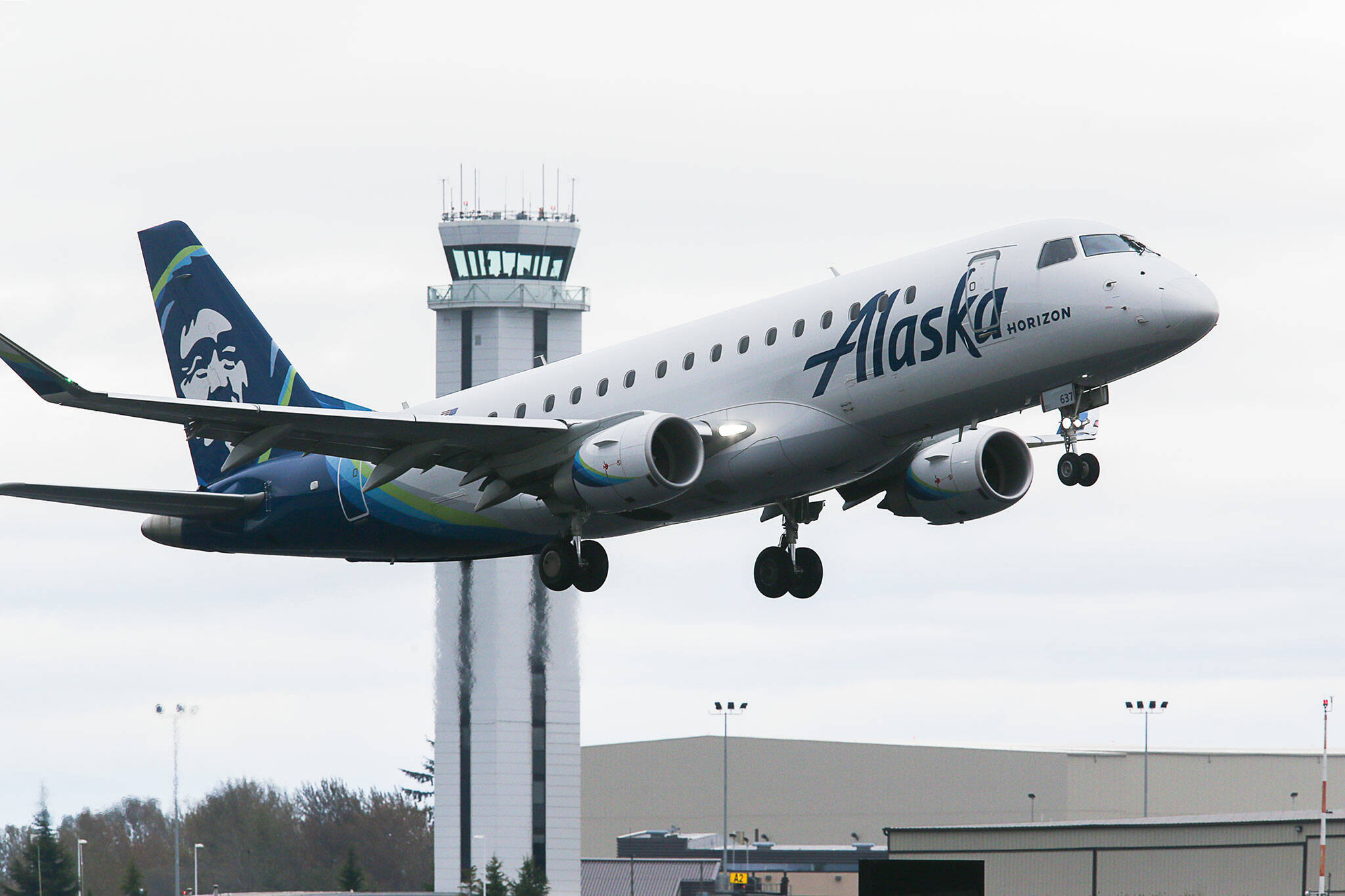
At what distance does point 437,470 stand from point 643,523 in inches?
174

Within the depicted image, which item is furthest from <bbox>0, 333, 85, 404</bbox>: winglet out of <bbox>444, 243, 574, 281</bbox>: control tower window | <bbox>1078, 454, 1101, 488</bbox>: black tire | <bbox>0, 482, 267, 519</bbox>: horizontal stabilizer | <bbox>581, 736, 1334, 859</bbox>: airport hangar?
<bbox>444, 243, 574, 281</bbox>: control tower window

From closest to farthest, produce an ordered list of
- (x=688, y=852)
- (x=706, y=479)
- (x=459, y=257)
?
(x=706, y=479) → (x=688, y=852) → (x=459, y=257)

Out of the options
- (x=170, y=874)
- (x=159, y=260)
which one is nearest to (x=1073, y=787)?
(x=170, y=874)

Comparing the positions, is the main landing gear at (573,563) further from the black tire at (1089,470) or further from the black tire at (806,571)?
the black tire at (1089,470)

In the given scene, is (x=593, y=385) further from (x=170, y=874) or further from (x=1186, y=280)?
(x=170, y=874)

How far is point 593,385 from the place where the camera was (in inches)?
1549

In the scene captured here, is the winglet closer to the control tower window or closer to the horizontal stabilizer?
the horizontal stabilizer

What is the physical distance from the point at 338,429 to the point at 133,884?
6370 cm

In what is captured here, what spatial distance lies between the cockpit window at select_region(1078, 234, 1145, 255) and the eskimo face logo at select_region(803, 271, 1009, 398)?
145cm

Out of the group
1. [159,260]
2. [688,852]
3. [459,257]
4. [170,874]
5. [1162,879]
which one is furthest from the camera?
[459,257]

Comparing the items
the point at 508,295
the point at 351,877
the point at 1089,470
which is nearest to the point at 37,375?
the point at 1089,470

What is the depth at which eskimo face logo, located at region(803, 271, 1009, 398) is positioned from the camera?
3412cm

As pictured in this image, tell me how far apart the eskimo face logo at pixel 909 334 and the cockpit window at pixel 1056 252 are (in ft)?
2.42

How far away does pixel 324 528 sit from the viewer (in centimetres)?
4184
